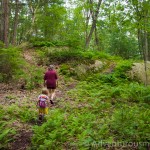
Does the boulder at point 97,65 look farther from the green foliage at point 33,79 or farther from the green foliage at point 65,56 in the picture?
the green foliage at point 33,79

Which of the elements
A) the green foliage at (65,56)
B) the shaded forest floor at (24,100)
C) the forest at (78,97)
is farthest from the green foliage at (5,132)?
the green foliage at (65,56)

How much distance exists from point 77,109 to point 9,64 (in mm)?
5240

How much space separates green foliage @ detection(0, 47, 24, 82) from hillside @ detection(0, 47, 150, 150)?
0.39 metres

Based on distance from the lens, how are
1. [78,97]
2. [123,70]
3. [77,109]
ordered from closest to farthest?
1. [77,109]
2. [78,97]
3. [123,70]

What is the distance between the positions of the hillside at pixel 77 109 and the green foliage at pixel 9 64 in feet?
1.29

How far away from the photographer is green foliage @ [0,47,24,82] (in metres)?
11.9

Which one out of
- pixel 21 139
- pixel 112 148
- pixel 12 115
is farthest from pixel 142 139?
pixel 12 115

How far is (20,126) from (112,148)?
9.65ft

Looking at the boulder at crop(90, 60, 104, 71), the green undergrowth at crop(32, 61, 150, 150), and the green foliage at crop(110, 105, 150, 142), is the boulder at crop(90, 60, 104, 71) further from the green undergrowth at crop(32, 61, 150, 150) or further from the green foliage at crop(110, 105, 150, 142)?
the green foliage at crop(110, 105, 150, 142)

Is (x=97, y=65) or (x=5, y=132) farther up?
(x=97, y=65)

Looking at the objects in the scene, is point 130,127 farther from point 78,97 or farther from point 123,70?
point 123,70

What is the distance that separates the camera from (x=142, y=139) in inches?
237

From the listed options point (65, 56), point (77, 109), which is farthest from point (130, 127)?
point (65, 56)

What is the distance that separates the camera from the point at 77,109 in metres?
8.85
